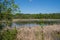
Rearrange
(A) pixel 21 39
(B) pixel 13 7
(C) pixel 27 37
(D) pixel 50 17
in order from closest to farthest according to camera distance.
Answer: (B) pixel 13 7, (A) pixel 21 39, (C) pixel 27 37, (D) pixel 50 17

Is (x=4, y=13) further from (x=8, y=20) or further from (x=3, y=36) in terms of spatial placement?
(x=3, y=36)

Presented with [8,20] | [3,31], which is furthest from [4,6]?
[3,31]

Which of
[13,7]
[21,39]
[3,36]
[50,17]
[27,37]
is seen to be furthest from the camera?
[50,17]

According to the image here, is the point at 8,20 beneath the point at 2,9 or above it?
beneath

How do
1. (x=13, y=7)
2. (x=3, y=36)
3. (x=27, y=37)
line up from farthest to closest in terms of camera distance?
(x=27, y=37)
(x=3, y=36)
(x=13, y=7)

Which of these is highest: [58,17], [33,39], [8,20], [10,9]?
[10,9]

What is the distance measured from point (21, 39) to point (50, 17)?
49015 millimetres

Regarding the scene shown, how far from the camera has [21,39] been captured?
Result: 33.6ft

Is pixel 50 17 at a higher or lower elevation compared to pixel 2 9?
lower

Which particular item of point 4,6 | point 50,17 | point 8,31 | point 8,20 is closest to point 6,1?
point 4,6

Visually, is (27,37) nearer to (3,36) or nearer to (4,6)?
(3,36)

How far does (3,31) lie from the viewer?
839cm

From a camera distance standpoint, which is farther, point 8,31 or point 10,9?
point 8,31

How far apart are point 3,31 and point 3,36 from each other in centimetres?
23
